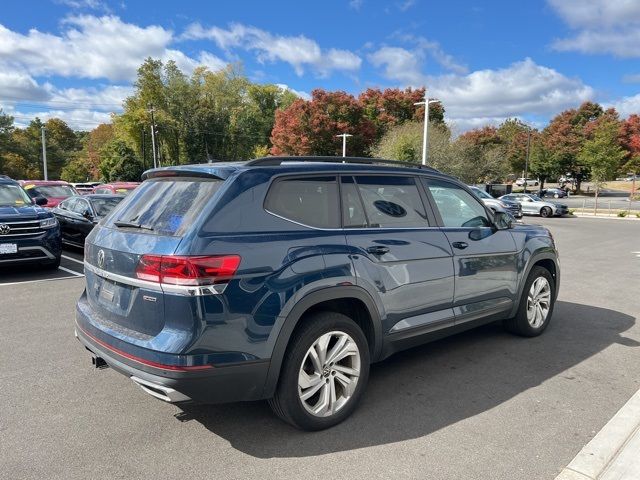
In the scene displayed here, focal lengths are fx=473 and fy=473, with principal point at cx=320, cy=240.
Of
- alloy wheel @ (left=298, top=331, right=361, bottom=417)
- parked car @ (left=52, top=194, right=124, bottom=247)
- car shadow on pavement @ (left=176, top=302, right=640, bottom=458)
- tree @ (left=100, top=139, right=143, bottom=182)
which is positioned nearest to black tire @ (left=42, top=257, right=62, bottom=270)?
parked car @ (left=52, top=194, right=124, bottom=247)

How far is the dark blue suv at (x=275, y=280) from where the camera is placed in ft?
8.79

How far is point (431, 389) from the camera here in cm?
386

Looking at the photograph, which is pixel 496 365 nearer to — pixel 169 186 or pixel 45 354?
pixel 169 186

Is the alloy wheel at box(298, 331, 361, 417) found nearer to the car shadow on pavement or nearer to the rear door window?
the car shadow on pavement

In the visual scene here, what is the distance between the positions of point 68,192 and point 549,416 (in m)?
16.1

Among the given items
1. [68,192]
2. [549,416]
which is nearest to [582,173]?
[68,192]

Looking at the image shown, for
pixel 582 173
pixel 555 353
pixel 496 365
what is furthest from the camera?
pixel 582 173

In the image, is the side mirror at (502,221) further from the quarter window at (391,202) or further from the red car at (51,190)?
the red car at (51,190)

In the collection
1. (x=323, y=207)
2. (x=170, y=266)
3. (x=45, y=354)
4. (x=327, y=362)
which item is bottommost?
(x=45, y=354)

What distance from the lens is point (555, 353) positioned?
15.6 ft

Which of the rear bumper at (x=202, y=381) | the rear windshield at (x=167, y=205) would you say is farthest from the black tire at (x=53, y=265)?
the rear bumper at (x=202, y=381)

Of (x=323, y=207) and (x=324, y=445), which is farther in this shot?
(x=323, y=207)

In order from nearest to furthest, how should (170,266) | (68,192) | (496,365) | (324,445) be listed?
(170,266) < (324,445) < (496,365) < (68,192)

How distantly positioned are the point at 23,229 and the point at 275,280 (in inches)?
271
